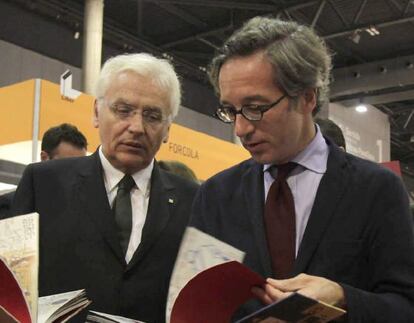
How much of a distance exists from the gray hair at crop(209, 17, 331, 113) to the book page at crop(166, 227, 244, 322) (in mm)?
465

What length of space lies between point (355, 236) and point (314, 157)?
0.23 metres

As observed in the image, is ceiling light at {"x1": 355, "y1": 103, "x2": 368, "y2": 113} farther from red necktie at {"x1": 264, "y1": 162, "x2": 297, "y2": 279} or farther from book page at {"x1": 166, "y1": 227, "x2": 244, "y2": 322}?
book page at {"x1": 166, "y1": 227, "x2": 244, "y2": 322}

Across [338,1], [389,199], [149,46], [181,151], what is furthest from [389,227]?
[149,46]

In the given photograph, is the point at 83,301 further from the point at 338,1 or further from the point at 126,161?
the point at 338,1

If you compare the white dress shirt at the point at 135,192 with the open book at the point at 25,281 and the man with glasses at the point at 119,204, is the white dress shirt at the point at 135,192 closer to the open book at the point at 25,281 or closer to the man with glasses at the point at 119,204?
the man with glasses at the point at 119,204

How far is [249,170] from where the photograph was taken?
168 centimetres

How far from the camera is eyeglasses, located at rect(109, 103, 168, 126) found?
209cm

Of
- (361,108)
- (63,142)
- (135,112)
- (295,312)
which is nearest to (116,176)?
(135,112)

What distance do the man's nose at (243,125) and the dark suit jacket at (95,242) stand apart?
584 mm

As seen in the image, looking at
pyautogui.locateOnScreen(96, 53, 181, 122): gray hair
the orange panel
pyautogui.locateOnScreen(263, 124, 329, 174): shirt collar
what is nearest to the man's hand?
pyautogui.locateOnScreen(263, 124, 329, 174): shirt collar

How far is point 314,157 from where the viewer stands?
1616 millimetres

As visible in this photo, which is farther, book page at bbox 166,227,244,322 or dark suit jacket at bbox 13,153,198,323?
dark suit jacket at bbox 13,153,198,323

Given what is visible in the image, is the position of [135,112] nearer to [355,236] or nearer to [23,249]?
[23,249]

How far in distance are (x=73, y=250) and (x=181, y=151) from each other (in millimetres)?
4087
